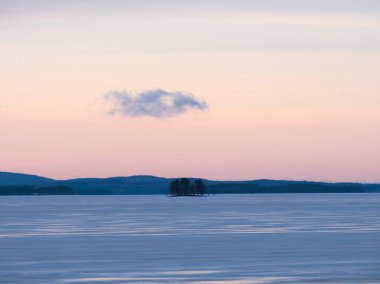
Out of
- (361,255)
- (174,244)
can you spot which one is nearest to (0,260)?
(174,244)

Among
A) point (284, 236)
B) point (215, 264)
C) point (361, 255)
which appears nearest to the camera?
point (215, 264)

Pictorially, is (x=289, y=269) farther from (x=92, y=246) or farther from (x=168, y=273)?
(x=92, y=246)

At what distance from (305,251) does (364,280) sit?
15.8 meters

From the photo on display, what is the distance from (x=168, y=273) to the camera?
45344 mm

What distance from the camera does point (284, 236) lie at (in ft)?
235

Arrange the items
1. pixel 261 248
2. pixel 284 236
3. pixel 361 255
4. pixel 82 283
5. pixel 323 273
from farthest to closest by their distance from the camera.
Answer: pixel 284 236 → pixel 261 248 → pixel 361 255 → pixel 323 273 → pixel 82 283

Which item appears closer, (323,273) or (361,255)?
(323,273)

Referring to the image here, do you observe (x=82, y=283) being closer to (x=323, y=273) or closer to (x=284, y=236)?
(x=323, y=273)

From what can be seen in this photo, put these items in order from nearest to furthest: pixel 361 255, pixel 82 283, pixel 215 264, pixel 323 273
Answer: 1. pixel 82 283
2. pixel 323 273
3. pixel 215 264
4. pixel 361 255

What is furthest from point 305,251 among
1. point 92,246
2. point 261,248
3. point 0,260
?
point 0,260

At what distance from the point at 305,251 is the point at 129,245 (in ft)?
38.9

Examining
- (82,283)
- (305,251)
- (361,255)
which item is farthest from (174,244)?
(82,283)

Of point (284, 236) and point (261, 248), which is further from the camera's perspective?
point (284, 236)

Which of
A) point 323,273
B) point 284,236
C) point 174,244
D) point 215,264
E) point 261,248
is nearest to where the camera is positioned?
point 323,273
